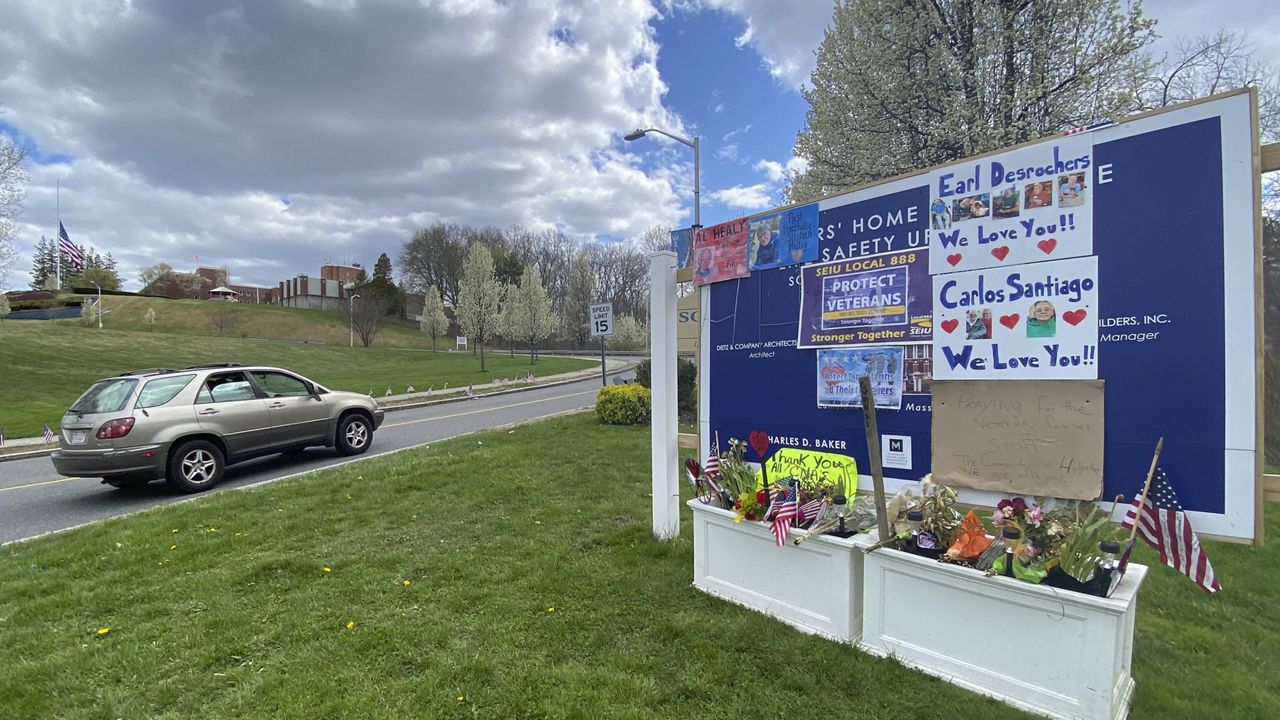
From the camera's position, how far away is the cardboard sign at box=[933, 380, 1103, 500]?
2350mm

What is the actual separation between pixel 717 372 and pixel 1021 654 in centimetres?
218

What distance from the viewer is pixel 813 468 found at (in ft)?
10.6

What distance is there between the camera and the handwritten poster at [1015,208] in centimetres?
235

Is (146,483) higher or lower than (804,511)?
lower

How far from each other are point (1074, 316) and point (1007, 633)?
4.50 ft

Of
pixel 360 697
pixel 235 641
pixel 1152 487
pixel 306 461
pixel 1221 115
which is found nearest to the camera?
pixel 1221 115

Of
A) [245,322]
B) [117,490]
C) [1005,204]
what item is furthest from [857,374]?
[245,322]

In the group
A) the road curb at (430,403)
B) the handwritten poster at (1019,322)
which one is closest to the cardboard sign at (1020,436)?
the handwritten poster at (1019,322)

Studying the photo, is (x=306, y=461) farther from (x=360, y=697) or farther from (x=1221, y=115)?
(x=1221, y=115)

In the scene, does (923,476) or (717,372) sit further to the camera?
(717,372)

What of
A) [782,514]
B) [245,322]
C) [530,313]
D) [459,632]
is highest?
[245,322]

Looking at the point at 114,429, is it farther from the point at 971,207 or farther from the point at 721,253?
the point at 971,207

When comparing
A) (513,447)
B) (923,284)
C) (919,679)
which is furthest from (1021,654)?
(513,447)

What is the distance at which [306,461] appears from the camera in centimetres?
902
